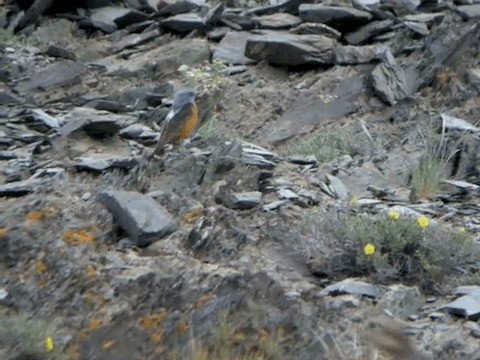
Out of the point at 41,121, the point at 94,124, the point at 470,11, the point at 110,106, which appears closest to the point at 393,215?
the point at 94,124

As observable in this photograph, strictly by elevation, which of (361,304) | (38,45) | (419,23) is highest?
(361,304)

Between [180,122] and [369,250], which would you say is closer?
[369,250]

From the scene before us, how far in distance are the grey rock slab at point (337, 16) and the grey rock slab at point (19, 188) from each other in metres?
4.67

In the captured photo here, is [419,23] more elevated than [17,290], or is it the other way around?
[17,290]

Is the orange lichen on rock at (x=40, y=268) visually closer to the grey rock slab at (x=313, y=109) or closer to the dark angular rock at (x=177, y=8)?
the grey rock slab at (x=313, y=109)

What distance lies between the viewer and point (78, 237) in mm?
6277

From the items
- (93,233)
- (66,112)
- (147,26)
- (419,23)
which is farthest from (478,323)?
(147,26)

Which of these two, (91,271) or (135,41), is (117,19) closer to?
(135,41)

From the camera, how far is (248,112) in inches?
405

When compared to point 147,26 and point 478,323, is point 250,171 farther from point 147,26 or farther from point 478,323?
point 147,26

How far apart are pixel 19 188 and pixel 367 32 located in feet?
16.0

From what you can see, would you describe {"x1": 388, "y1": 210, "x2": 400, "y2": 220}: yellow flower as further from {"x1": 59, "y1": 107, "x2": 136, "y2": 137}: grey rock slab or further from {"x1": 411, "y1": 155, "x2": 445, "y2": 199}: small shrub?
{"x1": 59, "y1": 107, "x2": 136, "y2": 137}: grey rock slab

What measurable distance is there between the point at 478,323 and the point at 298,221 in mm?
1403

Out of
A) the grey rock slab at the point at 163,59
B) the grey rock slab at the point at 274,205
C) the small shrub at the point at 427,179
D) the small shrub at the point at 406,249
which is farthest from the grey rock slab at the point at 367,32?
the small shrub at the point at 406,249
